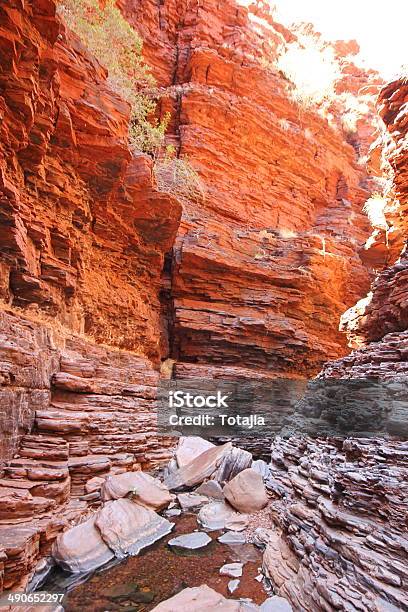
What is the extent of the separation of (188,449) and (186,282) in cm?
798

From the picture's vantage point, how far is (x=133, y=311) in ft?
47.4

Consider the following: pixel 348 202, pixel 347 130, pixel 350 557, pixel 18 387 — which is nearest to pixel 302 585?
pixel 350 557

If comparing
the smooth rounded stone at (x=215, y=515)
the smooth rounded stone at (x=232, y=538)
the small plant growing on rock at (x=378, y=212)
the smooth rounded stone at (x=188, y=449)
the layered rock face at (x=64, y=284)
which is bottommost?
the smooth rounded stone at (x=232, y=538)

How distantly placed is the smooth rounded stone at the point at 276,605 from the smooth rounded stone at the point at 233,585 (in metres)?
0.59

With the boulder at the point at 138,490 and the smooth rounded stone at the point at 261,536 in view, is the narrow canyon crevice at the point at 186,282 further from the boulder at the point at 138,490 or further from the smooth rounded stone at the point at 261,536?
the boulder at the point at 138,490

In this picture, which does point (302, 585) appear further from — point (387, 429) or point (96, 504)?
point (96, 504)

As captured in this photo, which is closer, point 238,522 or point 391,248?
point 238,522

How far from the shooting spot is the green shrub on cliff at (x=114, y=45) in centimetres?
1472

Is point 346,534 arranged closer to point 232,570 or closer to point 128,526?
point 232,570

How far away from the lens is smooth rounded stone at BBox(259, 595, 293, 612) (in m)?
4.82

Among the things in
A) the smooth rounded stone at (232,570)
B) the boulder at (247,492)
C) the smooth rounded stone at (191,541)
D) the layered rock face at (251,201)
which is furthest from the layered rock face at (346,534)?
the layered rock face at (251,201)

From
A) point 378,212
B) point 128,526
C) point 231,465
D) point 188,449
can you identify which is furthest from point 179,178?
point 128,526

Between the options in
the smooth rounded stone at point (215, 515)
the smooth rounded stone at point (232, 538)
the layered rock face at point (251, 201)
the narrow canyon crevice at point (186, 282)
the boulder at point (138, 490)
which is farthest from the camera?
the layered rock face at point (251, 201)

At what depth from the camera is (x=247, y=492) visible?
865 cm
